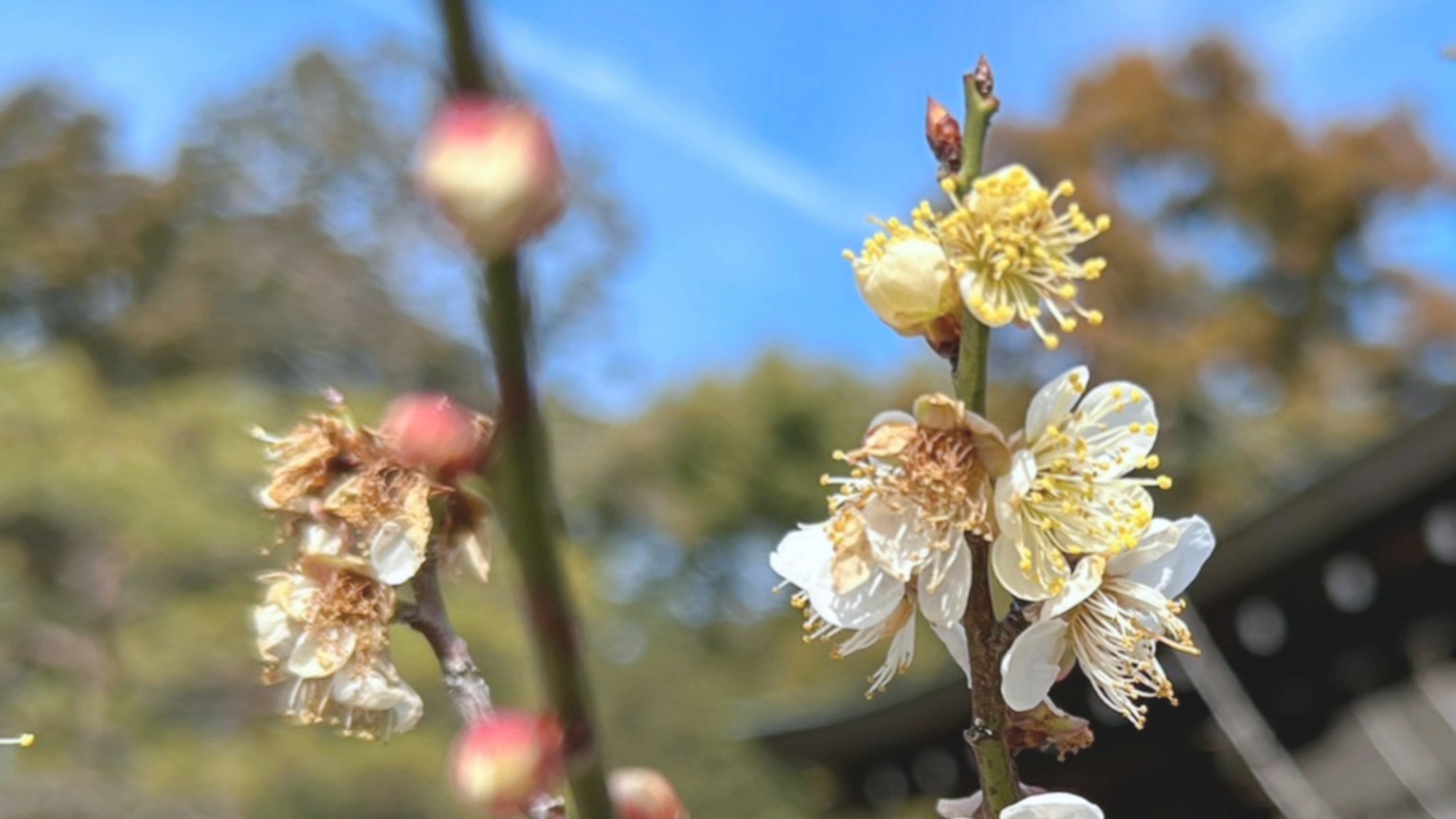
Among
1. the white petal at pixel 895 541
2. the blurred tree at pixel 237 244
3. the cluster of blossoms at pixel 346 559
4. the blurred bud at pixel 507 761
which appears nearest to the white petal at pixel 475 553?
the cluster of blossoms at pixel 346 559

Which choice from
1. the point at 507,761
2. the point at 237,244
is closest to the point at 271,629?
the point at 507,761

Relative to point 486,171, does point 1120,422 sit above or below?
above

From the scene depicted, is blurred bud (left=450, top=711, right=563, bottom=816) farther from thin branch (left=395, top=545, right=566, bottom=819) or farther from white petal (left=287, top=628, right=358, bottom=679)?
white petal (left=287, top=628, right=358, bottom=679)

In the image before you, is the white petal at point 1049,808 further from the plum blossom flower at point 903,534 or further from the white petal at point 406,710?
the white petal at point 406,710

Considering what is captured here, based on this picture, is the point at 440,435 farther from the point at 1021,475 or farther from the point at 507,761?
the point at 1021,475

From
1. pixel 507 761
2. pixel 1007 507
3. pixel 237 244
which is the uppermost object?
pixel 237 244

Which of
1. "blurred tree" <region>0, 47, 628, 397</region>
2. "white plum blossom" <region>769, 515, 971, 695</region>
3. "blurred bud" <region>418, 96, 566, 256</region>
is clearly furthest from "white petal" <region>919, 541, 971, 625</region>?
"blurred tree" <region>0, 47, 628, 397</region>

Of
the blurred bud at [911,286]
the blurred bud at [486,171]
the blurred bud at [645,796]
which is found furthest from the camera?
the blurred bud at [911,286]

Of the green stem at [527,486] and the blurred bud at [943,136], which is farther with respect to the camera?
the blurred bud at [943,136]
